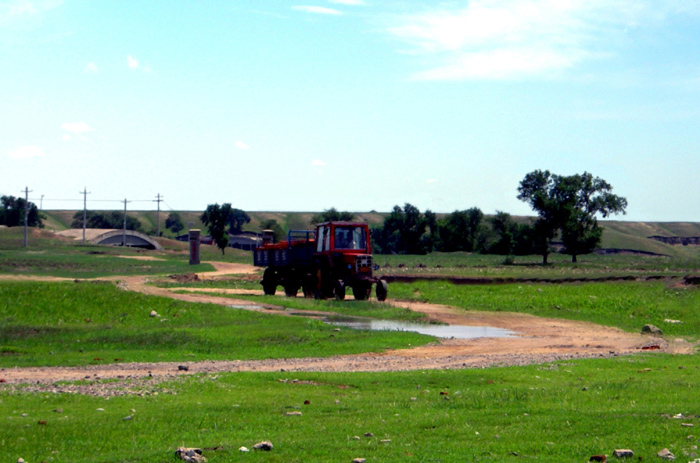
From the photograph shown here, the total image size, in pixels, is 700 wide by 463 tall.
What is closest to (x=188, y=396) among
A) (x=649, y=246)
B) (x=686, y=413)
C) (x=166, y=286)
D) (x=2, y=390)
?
(x=2, y=390)

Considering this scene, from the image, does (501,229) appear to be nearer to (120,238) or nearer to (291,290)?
(120,238)

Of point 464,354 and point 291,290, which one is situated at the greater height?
point 291,290

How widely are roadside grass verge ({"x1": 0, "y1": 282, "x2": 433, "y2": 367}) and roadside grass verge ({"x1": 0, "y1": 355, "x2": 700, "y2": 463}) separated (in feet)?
15.7

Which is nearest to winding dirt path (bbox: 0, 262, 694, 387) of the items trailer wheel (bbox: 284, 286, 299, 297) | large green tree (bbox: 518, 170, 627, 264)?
trailer wheel (bbox: 284, 286, 299, 297)

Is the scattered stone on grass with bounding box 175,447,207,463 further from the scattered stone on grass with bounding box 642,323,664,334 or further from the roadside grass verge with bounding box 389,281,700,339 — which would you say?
the scattered stone on grass with bounding box 642,323,664,334

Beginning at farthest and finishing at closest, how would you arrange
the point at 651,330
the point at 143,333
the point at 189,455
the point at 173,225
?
the point at 173,225 < the point at 651,330 < the point at 143,333 < the point at 189,455

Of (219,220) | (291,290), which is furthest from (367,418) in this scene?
(219,220)

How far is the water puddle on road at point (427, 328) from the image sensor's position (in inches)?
950

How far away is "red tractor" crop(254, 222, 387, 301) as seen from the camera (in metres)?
33.3

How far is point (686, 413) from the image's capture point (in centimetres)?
1017

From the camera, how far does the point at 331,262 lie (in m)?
33.7

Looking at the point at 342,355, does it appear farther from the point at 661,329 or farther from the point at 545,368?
the point at 661,329

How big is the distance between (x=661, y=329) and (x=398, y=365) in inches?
508

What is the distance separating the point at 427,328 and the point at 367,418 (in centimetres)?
1585
